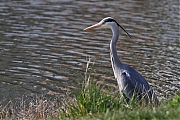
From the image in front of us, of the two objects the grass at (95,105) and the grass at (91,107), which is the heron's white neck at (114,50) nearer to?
the grass at (91,107)

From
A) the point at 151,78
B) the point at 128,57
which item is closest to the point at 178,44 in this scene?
the point at 128,57

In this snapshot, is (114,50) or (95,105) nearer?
(95,105)

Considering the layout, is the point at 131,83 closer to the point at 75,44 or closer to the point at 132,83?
the point at 132,83

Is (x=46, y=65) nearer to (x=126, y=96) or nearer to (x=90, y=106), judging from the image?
(x=126, y=96)

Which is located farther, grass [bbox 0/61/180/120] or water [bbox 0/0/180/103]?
water [bbox 0/0/180/103]

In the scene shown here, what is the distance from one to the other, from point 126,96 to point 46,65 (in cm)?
445

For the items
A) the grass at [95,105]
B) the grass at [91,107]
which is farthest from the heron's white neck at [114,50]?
the grass at [95,105]

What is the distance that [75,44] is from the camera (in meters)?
15.1

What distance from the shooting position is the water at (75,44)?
1198 cm

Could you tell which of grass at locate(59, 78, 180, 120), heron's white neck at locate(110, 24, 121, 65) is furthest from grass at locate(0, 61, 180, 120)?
heron's white neck at locate(110, 24, 121, 65)

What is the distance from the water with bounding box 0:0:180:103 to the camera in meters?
12.0

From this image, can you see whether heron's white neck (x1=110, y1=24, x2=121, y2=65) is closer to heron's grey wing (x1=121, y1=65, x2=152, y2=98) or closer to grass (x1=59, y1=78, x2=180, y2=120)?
heron's grey wing (x1=121, y1=65, x2=152, y2=98)

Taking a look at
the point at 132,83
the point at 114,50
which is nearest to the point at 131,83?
the point at 132,83

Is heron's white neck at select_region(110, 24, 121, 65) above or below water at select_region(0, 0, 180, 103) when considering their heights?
above
